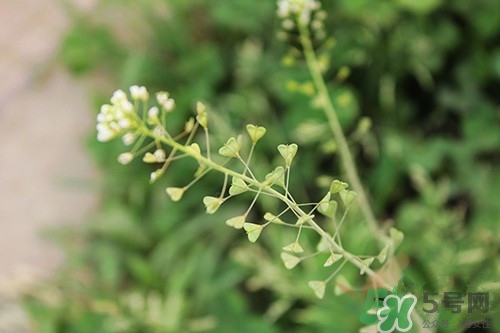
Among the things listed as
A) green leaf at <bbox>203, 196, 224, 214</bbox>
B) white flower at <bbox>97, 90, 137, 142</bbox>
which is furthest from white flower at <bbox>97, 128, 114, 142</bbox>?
green leaf at <bbox>203, 196, 224, 214</bbox>

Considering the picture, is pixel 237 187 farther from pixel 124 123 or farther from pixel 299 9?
→ pixel 299 9

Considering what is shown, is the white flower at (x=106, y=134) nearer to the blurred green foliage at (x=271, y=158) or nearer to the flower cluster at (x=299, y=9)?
the flower cluster at (x=299, y=9)

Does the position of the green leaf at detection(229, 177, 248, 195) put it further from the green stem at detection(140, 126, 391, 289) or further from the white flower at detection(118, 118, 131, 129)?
the white flower at detection(118, 118, 131, 129)

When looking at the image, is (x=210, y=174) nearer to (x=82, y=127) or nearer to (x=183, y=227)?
(x=183, y=227)

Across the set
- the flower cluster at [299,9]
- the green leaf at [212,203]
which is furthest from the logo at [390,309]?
the flower cluster at [299,9]

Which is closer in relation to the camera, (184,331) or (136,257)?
(184,331)

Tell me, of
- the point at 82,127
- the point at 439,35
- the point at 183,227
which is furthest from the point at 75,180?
the point at 439,35
